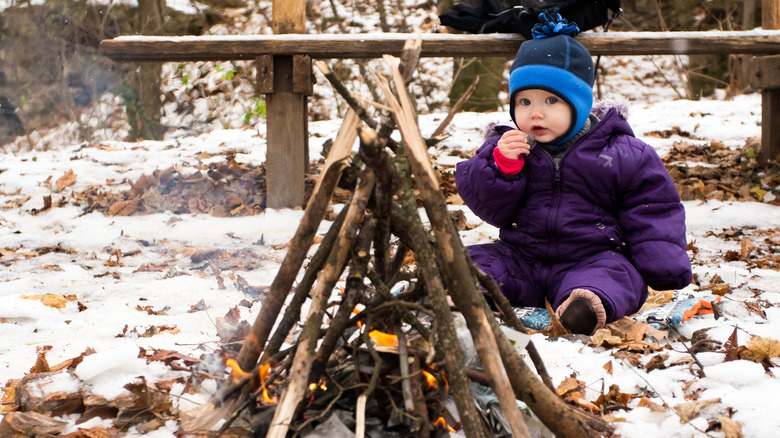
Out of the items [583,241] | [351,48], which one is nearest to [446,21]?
[351,48]

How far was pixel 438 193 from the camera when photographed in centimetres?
144

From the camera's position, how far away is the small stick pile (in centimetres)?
143

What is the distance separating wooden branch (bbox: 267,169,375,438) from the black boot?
1257 millimetres

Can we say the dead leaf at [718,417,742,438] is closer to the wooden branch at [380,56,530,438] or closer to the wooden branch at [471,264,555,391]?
the wooden branch at [471,264,555,391]

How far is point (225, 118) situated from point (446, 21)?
632 centimetres

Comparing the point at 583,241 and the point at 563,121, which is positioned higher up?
the point at 563,121

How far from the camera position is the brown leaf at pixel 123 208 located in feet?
15.4

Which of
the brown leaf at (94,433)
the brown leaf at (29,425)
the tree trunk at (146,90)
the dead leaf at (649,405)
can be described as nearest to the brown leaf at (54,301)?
the brown leaf at (29,425)

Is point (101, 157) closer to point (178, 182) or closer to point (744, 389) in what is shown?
point (178, 182)

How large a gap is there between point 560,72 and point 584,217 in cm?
61

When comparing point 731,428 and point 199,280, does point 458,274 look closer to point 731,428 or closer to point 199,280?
point 731,428

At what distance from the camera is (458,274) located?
57.0 inches

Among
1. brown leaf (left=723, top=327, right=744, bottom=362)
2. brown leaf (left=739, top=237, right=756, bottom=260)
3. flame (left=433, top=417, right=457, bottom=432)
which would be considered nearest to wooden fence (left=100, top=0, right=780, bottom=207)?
brown leaf (left=739, top=237, right=756, bottom=260)

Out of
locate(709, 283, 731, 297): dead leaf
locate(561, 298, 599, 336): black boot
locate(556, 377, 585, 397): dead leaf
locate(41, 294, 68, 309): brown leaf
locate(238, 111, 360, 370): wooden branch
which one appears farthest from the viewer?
locate(709, 283, 731, 297): dead leaf
